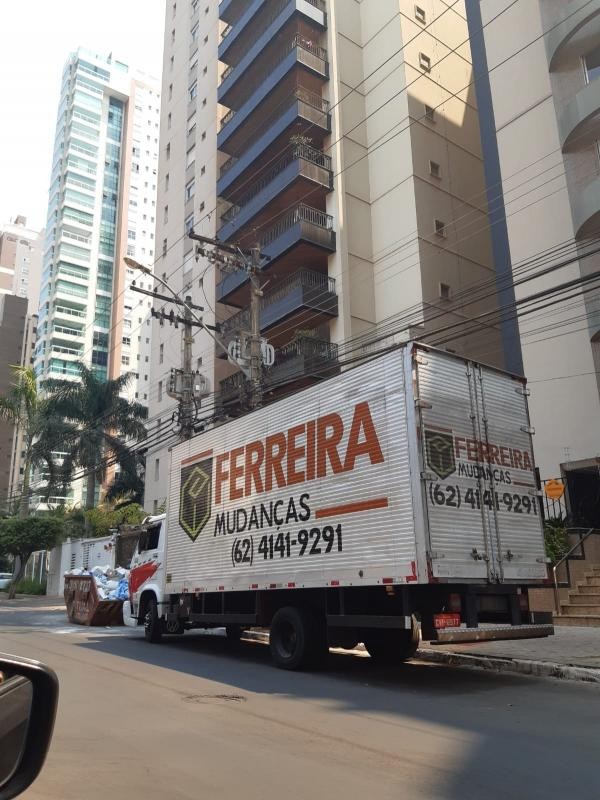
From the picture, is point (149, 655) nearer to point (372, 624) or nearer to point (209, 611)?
point (209, 611)

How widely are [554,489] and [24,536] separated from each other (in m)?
27.4

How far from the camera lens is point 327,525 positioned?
1000cm

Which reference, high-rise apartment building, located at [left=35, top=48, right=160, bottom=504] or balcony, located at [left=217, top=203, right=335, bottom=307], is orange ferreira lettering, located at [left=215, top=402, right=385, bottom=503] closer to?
balcony, located at [left=217, top=203, right=335, bottom=307]

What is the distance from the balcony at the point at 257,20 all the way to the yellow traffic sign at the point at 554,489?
85.5 ft

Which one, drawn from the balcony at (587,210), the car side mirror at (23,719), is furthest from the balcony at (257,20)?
the car side mirror at (23,719)

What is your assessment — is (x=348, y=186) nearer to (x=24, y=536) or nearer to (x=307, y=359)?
(x=307, y=359)

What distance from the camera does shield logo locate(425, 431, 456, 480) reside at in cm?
901

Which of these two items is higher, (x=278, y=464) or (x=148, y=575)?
(x=278, y=464)

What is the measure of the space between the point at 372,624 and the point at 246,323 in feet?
81.3

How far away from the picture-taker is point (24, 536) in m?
35.3

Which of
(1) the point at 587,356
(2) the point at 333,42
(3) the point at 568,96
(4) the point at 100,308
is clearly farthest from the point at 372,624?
(4) the point at 100,308

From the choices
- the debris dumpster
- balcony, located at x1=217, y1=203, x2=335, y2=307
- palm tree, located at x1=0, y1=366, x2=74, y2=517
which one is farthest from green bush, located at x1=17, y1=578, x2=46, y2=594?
the debris dumpster

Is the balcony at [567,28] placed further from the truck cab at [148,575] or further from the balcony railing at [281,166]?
the truck cab at [148,575]

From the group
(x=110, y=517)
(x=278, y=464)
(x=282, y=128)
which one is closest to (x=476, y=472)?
(x=278, y=464)
